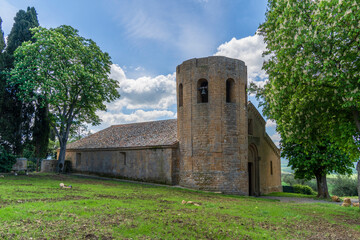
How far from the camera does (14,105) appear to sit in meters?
27.7

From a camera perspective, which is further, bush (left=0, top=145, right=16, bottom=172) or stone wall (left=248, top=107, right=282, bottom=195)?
stone wall (left=248, top=107, right=282, bottom=195)

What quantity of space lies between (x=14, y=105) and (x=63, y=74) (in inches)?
286

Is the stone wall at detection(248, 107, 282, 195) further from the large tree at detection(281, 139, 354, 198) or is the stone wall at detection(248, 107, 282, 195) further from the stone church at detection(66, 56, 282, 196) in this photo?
the large tree at detection(281, 139, 354, 198)

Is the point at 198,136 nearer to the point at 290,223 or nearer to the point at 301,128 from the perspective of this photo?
the point at 301,128

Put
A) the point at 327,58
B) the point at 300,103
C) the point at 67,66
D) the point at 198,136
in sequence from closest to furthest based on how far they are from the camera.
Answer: the point at 327,58 → the point at 300,103 → the point at 198,136 → the point at 67,66

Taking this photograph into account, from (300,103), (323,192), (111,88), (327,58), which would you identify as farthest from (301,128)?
(111,88)

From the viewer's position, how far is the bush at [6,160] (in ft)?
82.2

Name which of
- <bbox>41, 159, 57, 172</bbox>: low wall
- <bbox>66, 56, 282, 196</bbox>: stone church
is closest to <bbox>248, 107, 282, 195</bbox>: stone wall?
<bbox>66, 56, 282, 196</bbox>: stone church

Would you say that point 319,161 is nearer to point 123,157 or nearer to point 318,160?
point 318,160

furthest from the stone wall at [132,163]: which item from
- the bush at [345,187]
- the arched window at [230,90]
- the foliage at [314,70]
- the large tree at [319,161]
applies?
the bush at [345,187]

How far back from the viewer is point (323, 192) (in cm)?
2561

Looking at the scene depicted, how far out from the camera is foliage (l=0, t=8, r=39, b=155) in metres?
26.5

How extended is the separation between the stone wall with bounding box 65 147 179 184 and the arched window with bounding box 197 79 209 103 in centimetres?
509

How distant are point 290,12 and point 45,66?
22215 millimetres
